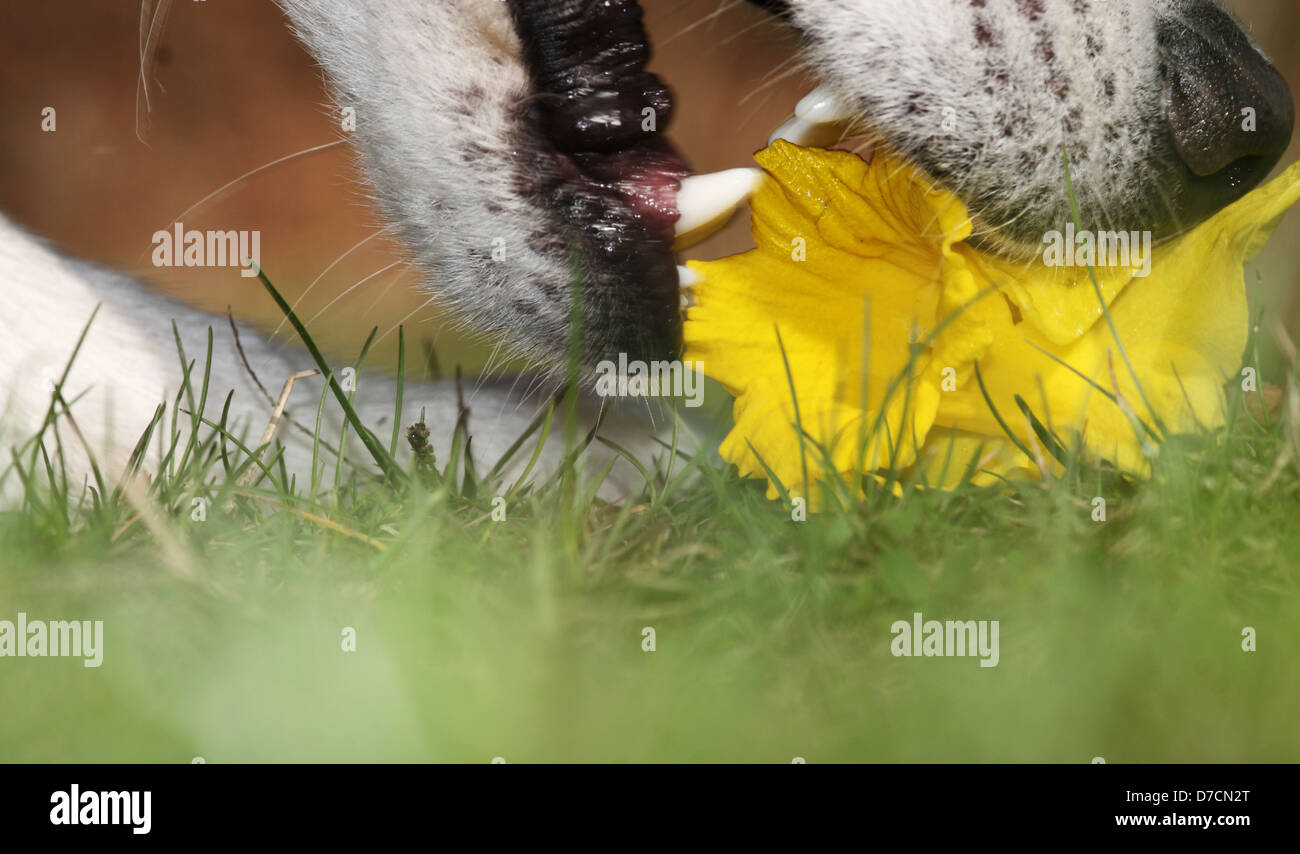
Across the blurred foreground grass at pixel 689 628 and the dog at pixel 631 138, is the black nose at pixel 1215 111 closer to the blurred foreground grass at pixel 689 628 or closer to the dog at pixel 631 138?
the dog at pixel 631 138

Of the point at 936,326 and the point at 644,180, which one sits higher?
the point at 644,180

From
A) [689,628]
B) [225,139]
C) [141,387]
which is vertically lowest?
[689,628]

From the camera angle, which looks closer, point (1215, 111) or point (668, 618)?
point (668, 618)

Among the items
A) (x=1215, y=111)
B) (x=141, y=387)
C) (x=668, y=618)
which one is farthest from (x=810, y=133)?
(x=141, y=387)

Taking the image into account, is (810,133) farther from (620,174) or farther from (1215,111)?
(1215,111)

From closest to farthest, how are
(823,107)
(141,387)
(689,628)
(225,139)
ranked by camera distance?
(689,628), (823,107), (141,387), (225,139)

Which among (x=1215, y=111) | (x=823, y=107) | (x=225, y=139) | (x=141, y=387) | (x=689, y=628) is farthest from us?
(x=225, y=139)

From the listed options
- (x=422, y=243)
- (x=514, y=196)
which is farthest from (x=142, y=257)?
(x=514, y=196)

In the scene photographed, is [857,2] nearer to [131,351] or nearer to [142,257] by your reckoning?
[131,351]
